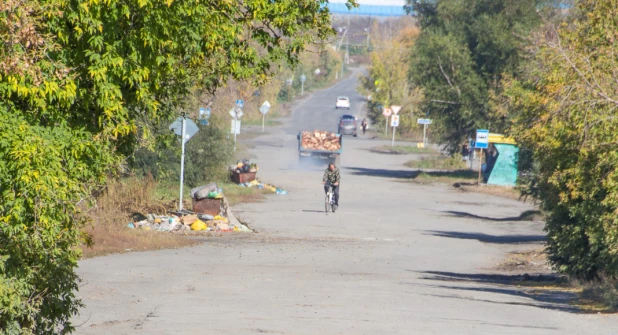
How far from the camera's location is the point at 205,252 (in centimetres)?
2136

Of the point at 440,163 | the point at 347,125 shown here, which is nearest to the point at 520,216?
the point at 440,163

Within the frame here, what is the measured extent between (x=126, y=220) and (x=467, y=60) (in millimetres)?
29312

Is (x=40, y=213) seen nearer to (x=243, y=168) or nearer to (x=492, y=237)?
(x=492, y=237)

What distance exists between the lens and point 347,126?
3344 inches

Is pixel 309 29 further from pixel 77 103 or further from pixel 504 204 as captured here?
pixel 504 204

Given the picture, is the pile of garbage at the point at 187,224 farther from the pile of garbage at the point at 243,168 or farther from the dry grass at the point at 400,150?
the dry grass at the point at 400,150

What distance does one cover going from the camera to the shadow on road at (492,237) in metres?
28.1

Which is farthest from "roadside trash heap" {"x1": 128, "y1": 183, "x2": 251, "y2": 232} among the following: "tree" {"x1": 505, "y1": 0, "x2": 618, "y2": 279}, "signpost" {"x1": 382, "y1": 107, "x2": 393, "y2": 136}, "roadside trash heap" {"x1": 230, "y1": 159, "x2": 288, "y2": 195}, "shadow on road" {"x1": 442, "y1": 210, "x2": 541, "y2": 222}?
"signpost" {"x1": 382, "y1": 107, "x2": 393, "y2": 136}

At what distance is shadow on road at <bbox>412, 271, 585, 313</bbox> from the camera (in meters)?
15.2

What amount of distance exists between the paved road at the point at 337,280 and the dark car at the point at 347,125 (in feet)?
154

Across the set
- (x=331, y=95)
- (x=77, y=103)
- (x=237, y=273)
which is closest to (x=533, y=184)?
(x=237, y=273)

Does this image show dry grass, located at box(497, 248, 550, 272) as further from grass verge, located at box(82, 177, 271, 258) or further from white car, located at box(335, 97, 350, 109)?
white car, located at box(335, 97, 350, 109)

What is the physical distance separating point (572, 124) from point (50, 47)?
37.5 feet

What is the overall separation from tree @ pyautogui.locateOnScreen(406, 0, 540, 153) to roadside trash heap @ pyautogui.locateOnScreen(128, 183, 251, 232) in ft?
75.8
